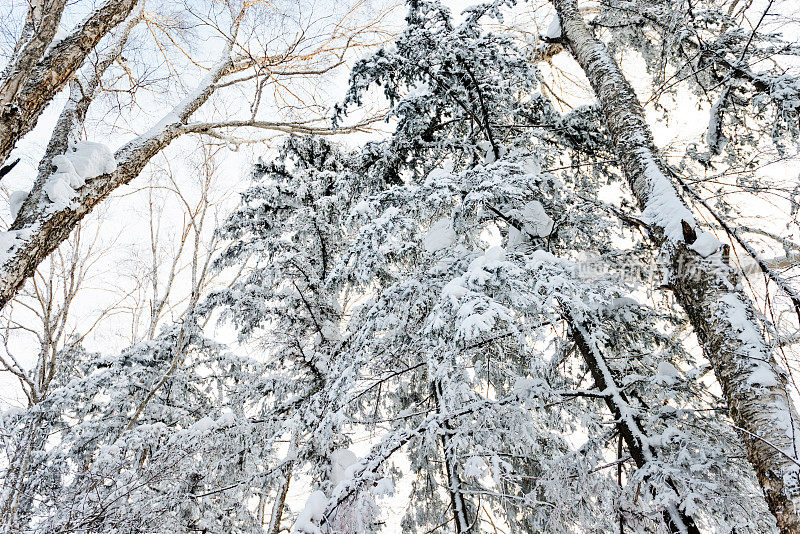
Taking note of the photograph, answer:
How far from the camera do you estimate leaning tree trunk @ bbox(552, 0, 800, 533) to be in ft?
6.90

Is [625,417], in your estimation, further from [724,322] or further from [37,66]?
[37,66]

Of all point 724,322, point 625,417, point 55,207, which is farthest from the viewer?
point 625,417

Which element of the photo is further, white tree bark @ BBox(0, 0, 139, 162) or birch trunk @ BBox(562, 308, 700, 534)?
birch trunk @ BBox(562, 308, 700, 534)

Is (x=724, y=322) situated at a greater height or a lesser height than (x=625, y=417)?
greater

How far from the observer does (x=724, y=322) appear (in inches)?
99.1

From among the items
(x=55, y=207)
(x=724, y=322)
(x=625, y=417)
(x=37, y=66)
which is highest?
(x=37, y=66)

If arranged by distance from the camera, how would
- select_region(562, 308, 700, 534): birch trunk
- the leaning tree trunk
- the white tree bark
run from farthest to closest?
select_region(562, 308, 700, 534): birch trunk, the white tree bark, the leaning tree trunk

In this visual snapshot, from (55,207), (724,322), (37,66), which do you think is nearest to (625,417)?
(724,322)

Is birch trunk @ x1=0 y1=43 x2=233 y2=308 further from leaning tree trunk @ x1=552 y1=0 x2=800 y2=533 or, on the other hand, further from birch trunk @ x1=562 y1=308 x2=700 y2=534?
leaning tree trunk @ x1=552 y1=0 x2=800 y2=533

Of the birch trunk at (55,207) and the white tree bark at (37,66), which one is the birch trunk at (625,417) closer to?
the birch trunk at (55,207)

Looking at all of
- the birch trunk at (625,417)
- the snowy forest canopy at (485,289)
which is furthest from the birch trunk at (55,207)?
the birch trunk at (625,417)

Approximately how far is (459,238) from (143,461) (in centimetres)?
553

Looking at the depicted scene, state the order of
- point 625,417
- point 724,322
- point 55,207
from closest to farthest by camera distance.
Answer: point 724,322 < point 55,207 < point 625,417

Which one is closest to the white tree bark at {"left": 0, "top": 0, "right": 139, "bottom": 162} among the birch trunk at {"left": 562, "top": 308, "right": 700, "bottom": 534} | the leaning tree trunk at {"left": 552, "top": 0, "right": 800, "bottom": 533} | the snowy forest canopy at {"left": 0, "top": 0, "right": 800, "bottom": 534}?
the snowy forest canopy at {"left": 0, "top": 0, "right": 800, "bottom": 534}
